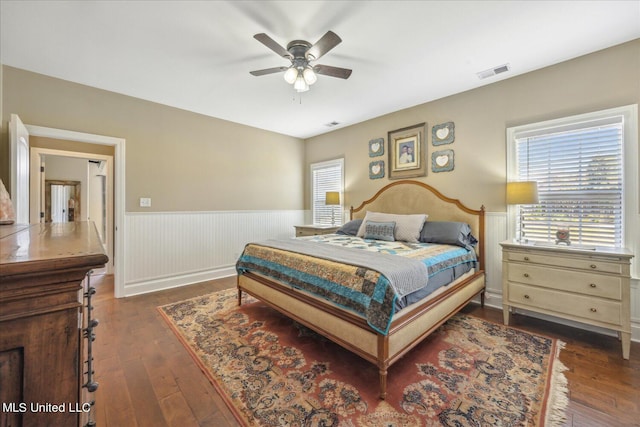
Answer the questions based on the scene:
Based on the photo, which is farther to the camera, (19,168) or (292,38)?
(19,168)

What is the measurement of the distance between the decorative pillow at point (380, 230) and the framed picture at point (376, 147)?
1.34m

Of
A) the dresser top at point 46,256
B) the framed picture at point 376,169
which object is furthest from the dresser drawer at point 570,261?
the dresser top at point 46,256

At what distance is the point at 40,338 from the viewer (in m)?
0.54

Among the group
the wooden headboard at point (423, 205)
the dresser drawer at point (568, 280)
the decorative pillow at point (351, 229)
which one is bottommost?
the dresser drawer at point (568, 280)

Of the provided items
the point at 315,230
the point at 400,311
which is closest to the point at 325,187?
the point at 315,230

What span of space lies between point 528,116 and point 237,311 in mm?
3947

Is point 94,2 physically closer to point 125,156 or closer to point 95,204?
point 125,156

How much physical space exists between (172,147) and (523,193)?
14.8ft

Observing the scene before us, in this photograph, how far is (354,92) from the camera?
351 centimetres

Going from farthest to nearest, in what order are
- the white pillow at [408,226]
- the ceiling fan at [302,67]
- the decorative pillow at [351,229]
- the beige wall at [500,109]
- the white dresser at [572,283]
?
the decorative pillow at [351,229]
the white pillow at [408,226]
the beige wall at [500,109]
the ceiling fan at [302,67]
the white dresser at [572,283]

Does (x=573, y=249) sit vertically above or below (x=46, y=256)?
below

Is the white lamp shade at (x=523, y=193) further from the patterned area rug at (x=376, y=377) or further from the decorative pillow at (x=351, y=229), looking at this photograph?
the decorative pillow at (x=351, y=229)

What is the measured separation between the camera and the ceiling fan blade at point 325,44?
78.0 inches

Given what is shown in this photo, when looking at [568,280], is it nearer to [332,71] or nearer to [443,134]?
[443,134]
